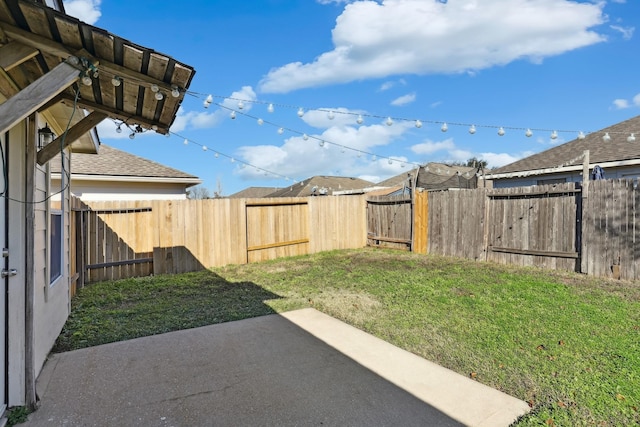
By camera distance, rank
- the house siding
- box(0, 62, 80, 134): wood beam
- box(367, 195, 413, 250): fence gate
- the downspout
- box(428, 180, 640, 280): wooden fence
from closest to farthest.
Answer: box(0, 62, 80, 134): wood beam < the downspout < the house siding < box(428, 180, 640, 280): wooden fence < box(367, 195, 413, 250): fence gate

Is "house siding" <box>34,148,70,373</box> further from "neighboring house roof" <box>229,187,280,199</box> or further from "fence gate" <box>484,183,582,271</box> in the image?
"neighboring house roof" <box>229,187,280,199</box>

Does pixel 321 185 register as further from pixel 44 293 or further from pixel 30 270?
pixel 30 270

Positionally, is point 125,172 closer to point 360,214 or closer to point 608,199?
point 360,214

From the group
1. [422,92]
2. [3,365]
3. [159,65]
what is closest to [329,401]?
[3,365]

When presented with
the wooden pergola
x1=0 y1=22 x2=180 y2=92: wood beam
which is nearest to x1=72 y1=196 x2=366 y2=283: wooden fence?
the wooden pergola

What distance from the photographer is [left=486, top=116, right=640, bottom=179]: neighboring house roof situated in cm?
868

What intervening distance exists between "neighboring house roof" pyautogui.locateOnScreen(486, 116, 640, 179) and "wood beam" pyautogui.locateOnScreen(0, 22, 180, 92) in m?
10.1

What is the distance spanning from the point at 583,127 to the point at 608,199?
6.58 ft

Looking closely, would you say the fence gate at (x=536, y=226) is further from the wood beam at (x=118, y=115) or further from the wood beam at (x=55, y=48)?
the wood beam at (x=55, y=48)

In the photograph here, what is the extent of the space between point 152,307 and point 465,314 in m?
4.07

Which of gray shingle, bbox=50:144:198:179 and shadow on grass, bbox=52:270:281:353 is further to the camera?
gray shingle, bbox=50:144:198:179

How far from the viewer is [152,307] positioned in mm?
5008

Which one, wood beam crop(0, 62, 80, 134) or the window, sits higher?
wood beam crop(0, 62, 80, 134)

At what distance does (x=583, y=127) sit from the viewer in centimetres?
714
